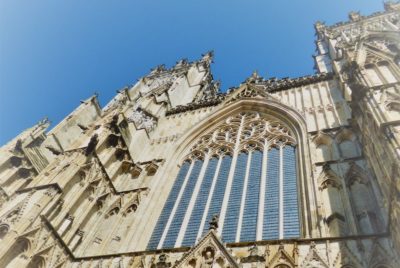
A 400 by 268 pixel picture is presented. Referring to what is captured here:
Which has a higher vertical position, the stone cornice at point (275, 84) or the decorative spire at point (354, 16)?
the decorative spire at point (354, 16)

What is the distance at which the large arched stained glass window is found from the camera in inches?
501

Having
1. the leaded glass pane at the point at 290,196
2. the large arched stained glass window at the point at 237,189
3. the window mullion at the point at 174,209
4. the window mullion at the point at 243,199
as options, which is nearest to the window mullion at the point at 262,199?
the large arched stained glass window at the point at 237,189

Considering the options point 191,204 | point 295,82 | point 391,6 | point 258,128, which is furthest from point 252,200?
point 391,6

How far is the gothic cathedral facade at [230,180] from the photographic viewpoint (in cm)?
1010

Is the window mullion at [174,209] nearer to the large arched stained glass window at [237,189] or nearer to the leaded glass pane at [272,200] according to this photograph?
the large arched stained glass window at [237,189]

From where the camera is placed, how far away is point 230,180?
15648 millimetres

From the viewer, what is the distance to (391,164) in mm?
8992

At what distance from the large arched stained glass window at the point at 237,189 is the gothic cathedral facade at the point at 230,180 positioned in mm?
53

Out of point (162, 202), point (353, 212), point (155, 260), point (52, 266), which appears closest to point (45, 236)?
point (52, 266)

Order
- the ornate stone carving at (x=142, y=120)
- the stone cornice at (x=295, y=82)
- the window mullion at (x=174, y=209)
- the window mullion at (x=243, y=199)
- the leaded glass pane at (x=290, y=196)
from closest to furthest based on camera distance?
the leaded glass pane at (x=290, y=196)
the window mullion at (x=243, y=199)
the window mullion at (x=174, y=209)
the ornate stone carving at (x=142, y=120)
the stone cornice at (x=295, y=82)

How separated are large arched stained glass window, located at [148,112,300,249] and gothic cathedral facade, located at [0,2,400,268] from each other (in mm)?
53

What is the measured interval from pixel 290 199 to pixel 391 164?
16.0 feet

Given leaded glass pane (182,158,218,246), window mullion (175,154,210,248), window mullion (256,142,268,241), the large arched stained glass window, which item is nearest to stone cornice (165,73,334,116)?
the large arched stained glass window

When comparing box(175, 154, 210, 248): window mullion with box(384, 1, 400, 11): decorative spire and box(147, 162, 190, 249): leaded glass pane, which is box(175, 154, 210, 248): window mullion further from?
box(384, 1, 400, 11): decorative spire
